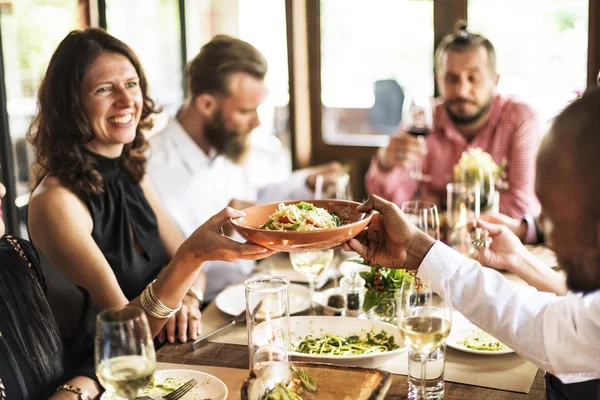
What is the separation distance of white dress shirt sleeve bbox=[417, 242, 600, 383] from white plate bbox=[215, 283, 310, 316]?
1.82 feet

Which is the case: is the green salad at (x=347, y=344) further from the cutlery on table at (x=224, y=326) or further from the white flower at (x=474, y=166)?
the white flower at (x=474, y=166)

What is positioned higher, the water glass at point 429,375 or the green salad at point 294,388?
the green salad at point 294,388

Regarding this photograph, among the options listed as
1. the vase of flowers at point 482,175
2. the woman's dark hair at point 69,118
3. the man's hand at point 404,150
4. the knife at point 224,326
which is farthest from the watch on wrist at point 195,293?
the man's hand at point 404,150

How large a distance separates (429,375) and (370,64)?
10.3ft

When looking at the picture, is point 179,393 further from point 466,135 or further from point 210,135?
point 466,135

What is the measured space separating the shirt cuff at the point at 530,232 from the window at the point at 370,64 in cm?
168

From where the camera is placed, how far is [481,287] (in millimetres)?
1531

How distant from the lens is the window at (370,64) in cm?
415

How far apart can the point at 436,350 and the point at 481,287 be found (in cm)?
17

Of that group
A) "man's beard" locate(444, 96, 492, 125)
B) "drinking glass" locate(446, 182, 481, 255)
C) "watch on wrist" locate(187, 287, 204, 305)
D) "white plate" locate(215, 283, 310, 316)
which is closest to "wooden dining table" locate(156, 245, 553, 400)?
"white plate" locate(215, 283, 310, 316)

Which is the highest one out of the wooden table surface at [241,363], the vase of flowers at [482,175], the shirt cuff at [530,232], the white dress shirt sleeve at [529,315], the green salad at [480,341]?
the vase of flowers at [482,175]

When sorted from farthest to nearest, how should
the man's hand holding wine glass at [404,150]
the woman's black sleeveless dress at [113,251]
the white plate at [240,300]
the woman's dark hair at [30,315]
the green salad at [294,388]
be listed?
1. the man's hand holding wine glass at [404,150]
2. the white plate at [240,300]
3. the woman's black sleeveless dress at [113,251]
4. the woman's dark hair at [30,315]
5. the green salad at [294,388]

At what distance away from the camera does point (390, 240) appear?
171cm

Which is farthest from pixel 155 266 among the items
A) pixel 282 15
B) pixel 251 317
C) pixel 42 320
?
pixel 282 15
